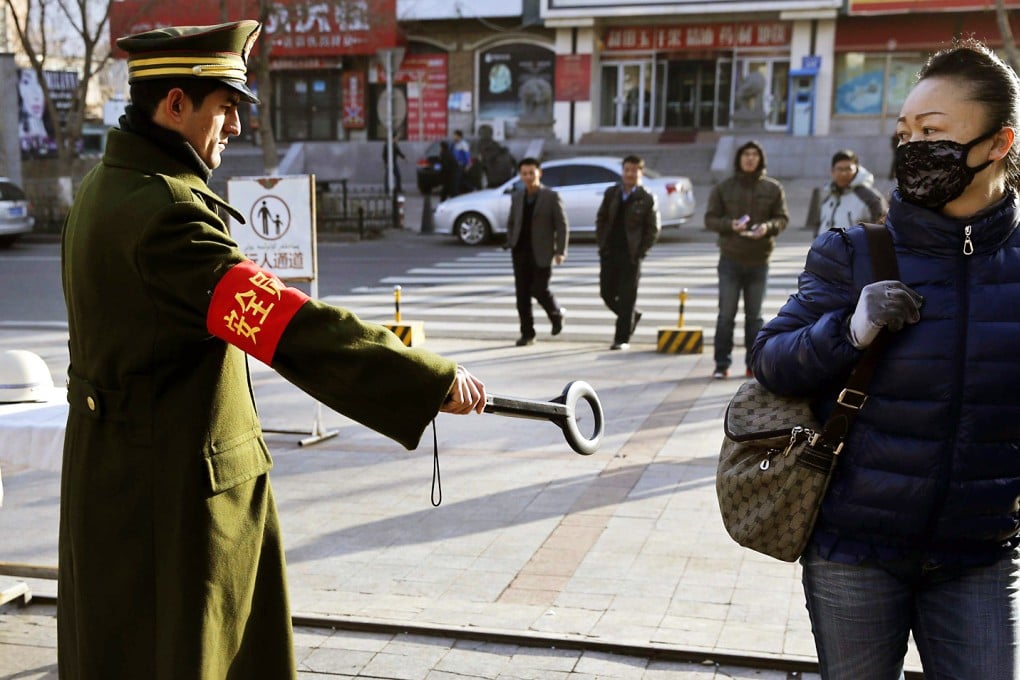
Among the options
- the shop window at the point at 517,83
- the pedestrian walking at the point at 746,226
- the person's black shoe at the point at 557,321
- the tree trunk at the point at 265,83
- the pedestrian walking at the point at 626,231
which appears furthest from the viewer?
the shop window at the point at 517,83

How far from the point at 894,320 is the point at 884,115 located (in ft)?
108

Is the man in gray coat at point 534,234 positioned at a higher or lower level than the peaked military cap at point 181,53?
lower

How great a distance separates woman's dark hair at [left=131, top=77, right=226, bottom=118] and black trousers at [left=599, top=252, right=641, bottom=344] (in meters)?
8.29

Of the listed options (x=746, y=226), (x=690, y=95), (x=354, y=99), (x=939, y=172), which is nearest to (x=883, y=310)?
(x=939, y=172)

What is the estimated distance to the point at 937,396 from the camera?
2311 millimetres

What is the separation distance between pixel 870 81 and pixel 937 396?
33.0 metres

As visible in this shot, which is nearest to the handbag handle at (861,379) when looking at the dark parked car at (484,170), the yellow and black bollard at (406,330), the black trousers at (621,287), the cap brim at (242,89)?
the cap brim at (242,89)

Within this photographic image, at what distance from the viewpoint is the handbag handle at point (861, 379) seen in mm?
2354

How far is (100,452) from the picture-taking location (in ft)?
8.31

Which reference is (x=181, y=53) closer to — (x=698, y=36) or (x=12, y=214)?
(x=12, y=214)

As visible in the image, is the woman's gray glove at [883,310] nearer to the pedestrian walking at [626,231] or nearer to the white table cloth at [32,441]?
the white table cloth at [32,441]

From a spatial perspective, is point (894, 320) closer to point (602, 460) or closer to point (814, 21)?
point (602, 460)

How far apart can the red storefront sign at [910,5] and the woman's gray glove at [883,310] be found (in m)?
31.2

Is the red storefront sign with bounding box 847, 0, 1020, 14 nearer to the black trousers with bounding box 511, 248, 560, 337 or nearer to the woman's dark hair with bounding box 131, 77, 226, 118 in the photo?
the black trousers with bounding box 511, 248, 560, 337
